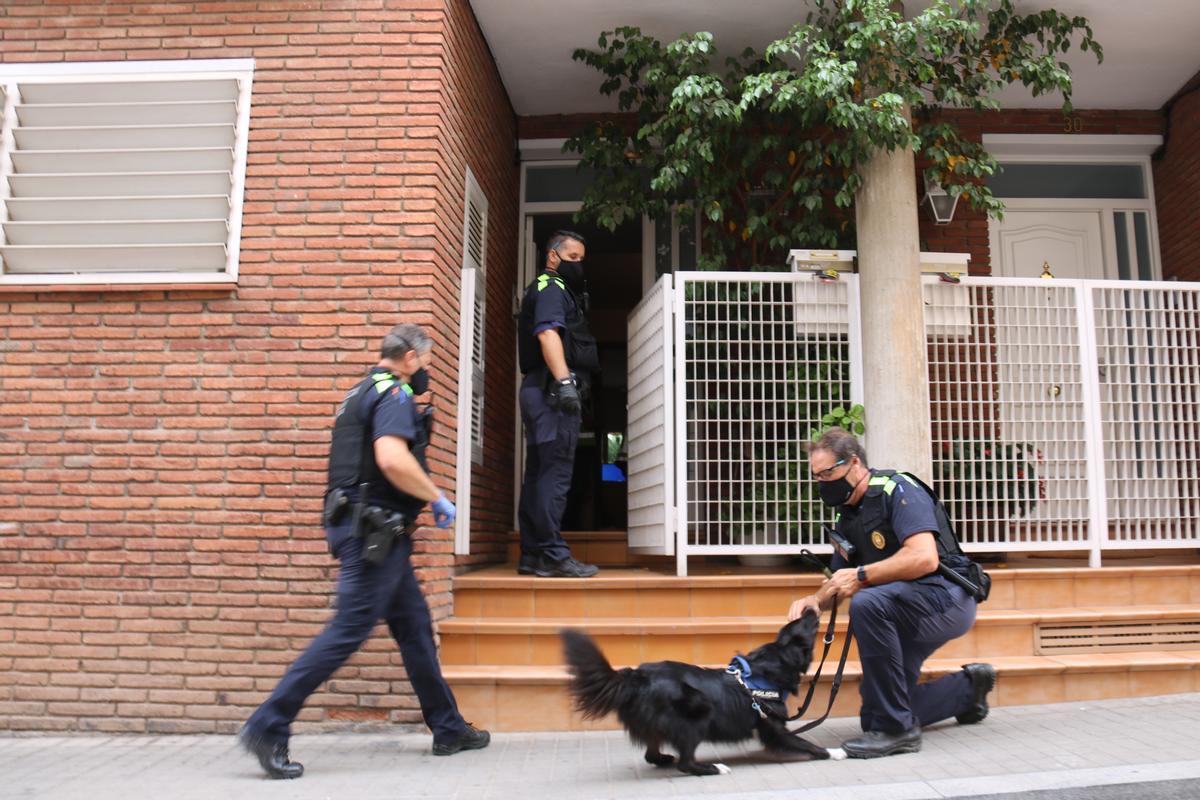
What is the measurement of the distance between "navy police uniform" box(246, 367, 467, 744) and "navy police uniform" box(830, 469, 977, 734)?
6.57 feet

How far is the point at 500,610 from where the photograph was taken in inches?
225

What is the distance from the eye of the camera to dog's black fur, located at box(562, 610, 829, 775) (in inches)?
152

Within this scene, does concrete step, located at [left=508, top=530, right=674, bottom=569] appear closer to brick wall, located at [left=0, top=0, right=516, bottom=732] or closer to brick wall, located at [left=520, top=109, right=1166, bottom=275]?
brick wall, located at [left=0, top=0, right=516, bottom=732]

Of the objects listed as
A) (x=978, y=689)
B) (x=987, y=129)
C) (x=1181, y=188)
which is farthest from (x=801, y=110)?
(x=978, y=689)

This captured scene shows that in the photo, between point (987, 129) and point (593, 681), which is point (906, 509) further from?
point (987, 129)

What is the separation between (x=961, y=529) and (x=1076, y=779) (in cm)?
264

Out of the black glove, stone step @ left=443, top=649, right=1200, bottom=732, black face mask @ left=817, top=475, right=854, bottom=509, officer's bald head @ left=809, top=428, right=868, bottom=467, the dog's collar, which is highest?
Answer: the black glove

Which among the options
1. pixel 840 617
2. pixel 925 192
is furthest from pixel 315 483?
pixel 925 192

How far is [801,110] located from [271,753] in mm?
5495

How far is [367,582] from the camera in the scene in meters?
4.20

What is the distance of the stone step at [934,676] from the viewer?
5055mm

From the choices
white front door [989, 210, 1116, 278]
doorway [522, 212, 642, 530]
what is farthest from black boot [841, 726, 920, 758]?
white front door [989, 210, 1116, 278]

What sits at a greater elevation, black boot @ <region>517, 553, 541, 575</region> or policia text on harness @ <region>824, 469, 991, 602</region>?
policia text on harness @ <region>824, 469, 991, 602</region>

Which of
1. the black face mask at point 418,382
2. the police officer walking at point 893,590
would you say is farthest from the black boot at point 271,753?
the police officer walking at point 893,590
